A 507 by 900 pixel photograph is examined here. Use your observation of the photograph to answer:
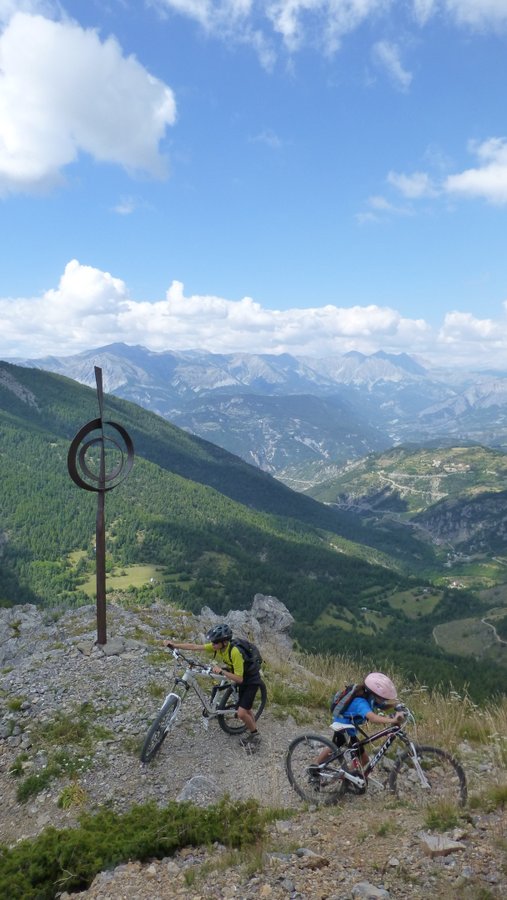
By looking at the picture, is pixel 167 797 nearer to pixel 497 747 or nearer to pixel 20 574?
pixel 497 747

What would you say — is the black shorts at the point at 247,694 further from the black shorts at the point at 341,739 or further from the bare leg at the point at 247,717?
the black shorts at the point at 341,739

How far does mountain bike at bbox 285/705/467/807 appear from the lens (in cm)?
894

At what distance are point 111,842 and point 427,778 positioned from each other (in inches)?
237

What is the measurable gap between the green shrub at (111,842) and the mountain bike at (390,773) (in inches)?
59.2

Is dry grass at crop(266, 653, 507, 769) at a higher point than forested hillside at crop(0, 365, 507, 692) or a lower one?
higher

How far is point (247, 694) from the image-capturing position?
1142 centimetres

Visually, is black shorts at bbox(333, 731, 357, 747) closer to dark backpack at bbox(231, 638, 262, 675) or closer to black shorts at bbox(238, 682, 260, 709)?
black shorts at bbox(238, 682, 260, 709)

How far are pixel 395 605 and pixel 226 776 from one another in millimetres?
179359

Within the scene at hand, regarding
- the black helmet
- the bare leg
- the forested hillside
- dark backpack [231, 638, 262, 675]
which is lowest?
the forested hillside

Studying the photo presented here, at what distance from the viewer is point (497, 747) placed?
10617 mm

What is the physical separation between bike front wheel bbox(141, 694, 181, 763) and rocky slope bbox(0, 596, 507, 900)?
0.32 m

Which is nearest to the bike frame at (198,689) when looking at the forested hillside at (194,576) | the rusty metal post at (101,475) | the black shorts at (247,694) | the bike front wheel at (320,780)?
the black shorts at (247,694)

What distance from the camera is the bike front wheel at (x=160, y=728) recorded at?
10859mm

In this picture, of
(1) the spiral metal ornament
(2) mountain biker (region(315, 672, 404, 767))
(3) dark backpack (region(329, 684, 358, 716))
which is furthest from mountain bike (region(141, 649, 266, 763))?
(1) the spiral metal ornament
